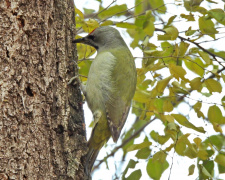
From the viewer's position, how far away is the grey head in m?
4.83

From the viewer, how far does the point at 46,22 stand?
3.14m

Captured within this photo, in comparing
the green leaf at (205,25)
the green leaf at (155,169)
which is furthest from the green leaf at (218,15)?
the green leaf at (155,169)

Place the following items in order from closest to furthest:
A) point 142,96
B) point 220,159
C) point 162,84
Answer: point 220,159, point 162,84, point 142,96

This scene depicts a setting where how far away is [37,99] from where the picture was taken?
2.81 meters

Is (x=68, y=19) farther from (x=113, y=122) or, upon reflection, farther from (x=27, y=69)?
(x=113, y=122)

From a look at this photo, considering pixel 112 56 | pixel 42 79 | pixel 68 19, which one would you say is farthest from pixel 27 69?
pixel 112 56

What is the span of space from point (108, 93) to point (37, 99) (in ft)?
4.70

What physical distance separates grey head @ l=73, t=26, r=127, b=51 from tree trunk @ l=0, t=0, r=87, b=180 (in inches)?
58.2

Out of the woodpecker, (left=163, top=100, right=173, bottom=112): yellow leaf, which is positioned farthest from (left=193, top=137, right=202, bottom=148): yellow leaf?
the woodpecker

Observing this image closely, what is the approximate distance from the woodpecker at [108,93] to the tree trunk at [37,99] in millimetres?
706

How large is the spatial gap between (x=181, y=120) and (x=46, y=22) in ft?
5.39

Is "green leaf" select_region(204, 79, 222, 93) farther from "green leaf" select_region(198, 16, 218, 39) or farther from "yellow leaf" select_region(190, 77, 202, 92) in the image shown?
"green leaf" select_region(198, 16, 218, 39)

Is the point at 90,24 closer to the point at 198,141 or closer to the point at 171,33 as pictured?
the point at 171,33

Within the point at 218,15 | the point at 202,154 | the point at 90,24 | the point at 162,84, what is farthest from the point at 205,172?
the point at 90,24
